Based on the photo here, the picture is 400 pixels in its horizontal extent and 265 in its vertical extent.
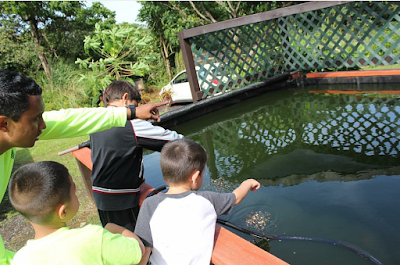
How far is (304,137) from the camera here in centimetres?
412

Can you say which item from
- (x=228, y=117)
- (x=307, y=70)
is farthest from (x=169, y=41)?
(x=228, y=117)

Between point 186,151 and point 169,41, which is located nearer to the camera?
point 186,151

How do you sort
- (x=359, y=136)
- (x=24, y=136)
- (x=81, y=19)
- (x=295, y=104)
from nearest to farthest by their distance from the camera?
1. (x=24, y=136)
2. (x=359, y=136)
3. (x=295, y=104)
4. (x=81, y=19)

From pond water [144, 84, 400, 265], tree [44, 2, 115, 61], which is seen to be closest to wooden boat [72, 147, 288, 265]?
pond water [144, 84, 400, 265]

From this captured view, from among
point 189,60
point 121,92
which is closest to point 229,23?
point 189,60

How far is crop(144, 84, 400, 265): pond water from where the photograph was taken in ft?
7.16

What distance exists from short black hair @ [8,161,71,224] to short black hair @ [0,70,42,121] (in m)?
0.21

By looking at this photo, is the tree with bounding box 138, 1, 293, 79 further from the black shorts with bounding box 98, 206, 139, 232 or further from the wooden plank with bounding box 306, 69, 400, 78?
the black shorts with bounding box 98, 206, 139, 232

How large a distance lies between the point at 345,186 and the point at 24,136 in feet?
8.86

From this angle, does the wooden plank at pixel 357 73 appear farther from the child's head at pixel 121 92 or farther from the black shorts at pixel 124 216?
the black shorts at pixel 124 216

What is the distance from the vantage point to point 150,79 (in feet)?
43.9

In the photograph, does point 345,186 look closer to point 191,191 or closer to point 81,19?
point 191,191

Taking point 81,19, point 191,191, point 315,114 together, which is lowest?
point 315,114

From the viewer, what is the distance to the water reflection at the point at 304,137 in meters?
3.25
